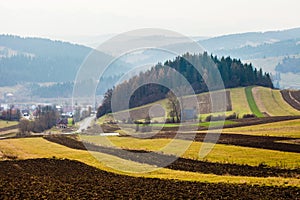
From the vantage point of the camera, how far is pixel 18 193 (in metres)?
29.5

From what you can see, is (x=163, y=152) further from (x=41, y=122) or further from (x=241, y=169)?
(x=41, y=122)

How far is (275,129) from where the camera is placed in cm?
7519

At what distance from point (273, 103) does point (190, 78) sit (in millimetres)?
44910

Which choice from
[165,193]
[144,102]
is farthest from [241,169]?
[144,102]

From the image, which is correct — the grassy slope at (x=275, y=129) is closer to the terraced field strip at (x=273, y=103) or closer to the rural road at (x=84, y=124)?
the terraced field strip at (x=273, y=103)

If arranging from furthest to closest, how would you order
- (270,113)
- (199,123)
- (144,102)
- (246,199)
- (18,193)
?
(144,102), (270,113), (199,123), (18,193), (246,199)

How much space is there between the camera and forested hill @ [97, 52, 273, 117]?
511ft

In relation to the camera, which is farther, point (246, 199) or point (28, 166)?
point (28, 166)

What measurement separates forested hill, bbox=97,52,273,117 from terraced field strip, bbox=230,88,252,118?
9449 mm

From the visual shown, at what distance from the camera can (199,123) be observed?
101 metres

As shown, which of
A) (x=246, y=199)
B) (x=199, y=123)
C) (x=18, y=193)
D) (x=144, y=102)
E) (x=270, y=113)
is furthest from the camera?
(x=144, y=102)

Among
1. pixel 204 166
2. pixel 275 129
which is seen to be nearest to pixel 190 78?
pixel 275 129

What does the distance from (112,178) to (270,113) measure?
274 feet

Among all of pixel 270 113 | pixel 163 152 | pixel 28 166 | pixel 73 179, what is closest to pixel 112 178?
pixel 73 179
